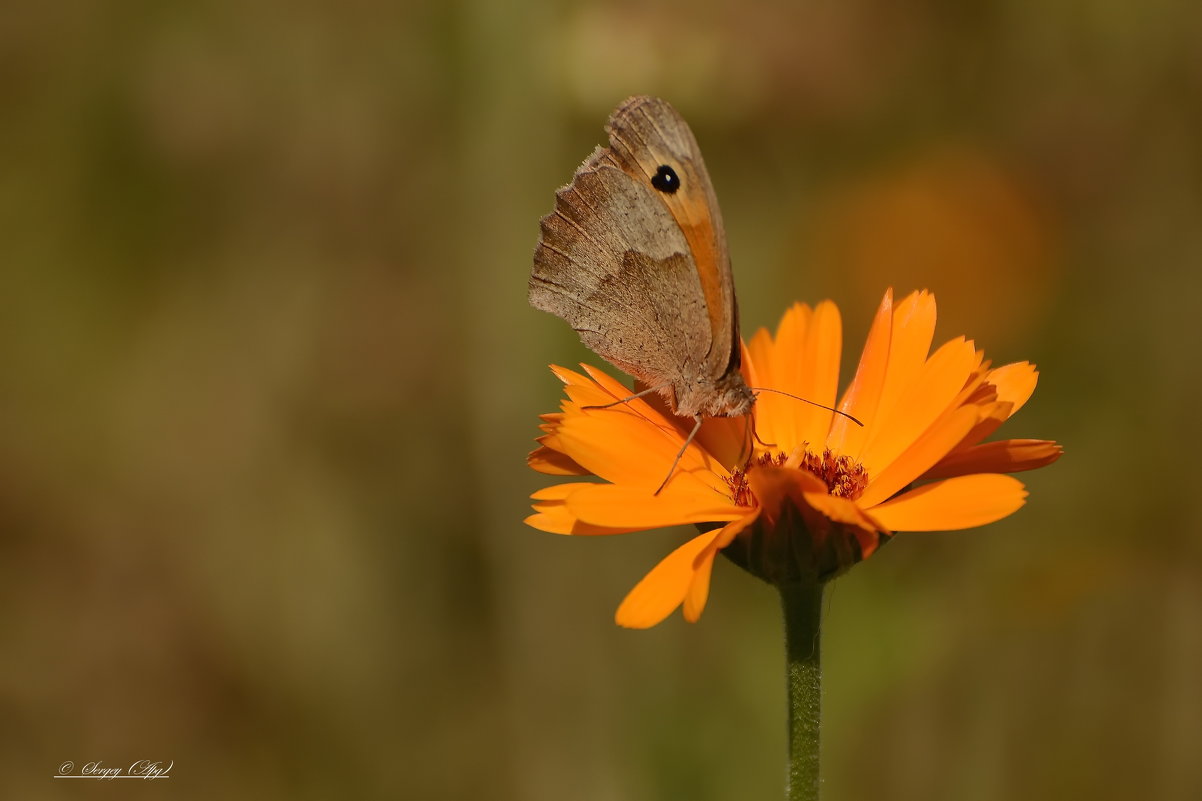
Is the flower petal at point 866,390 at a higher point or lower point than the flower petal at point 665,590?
higher

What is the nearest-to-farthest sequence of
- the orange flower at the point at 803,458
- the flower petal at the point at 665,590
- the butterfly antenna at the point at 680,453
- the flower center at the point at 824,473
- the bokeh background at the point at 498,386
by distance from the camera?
the flower petal at the point at 665,590, the orange flower at the point at 803,458, the butterfly antenna at the point at 680,453, the flower center at the point at 824,473, the bokeh background at the point at 498,386

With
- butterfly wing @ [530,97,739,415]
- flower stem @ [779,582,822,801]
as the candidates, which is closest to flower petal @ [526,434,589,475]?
butterfly wing @ [530,97,739,415]

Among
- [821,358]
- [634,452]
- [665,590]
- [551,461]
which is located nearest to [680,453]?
[634,452]

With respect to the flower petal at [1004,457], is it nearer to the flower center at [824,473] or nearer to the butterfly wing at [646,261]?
the flower center at [824,473]

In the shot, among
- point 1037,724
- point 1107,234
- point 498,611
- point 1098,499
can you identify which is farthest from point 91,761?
point 1107,234

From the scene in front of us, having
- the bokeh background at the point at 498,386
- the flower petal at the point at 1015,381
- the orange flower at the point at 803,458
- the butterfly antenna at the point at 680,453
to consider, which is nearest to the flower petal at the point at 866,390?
the orange flower at the point at 803,458

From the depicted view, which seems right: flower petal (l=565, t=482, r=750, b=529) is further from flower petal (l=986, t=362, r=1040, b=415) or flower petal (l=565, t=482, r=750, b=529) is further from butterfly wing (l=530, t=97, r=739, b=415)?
flower petal (l=986, t=362, r=1040, b=415)

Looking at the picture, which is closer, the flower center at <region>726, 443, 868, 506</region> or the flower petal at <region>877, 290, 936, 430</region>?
the flower petal at <region>877, 290, 936, 430</region>

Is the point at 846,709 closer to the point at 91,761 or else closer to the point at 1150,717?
the point at 1150,717
